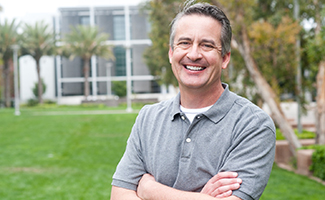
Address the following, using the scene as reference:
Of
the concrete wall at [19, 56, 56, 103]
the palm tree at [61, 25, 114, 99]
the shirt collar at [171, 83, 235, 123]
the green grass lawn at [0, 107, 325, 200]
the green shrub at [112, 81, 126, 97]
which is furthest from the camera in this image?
the concrete wall at [19, 56, 56, 103]

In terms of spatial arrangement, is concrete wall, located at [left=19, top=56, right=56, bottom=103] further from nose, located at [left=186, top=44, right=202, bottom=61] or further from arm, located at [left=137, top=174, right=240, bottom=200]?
nose, located at [left=186, top=44, right=202, bottom=61]

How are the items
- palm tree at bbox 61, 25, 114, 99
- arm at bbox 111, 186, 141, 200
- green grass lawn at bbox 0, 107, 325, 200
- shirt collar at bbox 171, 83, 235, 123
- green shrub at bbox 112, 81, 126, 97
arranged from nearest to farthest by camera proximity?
shirt collar at bbox 171, 83, 235, 123, arm at bbox 111, 186, 141, 200, green grass lawn at bbox 0, 107, 325, 200, palm tree at bbox 61, 25, 114, 99, green shrub at bbox 112, 81, 126, 97

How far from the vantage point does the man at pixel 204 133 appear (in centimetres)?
201

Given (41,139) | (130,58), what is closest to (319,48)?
(41,139)

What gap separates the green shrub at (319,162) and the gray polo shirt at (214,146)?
6.57 metres

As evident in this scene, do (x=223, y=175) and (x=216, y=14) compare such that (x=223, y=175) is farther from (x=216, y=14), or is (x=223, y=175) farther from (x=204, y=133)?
(x=216, y=14)

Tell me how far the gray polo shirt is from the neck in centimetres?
5

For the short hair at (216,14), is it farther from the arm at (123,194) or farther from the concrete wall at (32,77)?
the concrete wall at (32,77)

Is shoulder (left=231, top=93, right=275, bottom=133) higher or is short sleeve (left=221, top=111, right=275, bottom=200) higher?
shoulder (left=231, top=93, right=275, bottom=133)

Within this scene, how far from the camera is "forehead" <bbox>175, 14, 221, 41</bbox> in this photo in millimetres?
2113

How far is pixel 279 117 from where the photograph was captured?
29.2 ft

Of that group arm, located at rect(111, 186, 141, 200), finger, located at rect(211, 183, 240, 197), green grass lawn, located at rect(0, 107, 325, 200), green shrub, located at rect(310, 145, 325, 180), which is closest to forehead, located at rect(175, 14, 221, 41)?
finger, located at rect(211, 183, 240, 197)

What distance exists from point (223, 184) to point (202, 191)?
137 mm

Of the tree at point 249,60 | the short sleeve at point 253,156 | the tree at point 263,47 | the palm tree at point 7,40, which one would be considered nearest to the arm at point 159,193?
the short sleeve at point 253,156
